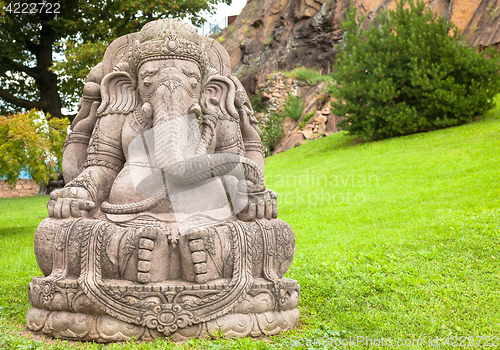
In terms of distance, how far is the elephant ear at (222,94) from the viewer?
333 cm

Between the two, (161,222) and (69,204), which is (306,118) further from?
(69,204)

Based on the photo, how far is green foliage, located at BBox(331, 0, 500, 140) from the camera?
13.1m

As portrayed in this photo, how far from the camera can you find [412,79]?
13.2m

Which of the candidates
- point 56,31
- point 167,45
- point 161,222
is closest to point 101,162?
point 161,222

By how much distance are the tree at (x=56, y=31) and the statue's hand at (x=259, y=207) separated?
27.6ft

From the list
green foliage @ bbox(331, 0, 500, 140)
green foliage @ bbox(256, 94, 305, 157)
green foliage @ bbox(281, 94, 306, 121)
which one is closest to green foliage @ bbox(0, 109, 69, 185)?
green foliage @ bbox(331, 0, 500, 140)

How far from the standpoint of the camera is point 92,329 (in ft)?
8.22

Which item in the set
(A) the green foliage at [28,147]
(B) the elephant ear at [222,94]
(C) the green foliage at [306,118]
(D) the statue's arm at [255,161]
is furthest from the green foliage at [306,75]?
(B) the elephant ear at [222,94]

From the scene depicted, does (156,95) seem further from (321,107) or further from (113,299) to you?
(321,107)

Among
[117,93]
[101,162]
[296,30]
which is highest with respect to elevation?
[296,30]

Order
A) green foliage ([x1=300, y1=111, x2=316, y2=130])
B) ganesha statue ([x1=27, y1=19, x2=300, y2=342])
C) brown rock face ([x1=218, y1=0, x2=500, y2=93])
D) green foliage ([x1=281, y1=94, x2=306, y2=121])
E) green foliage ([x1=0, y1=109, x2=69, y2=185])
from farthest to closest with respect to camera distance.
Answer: green foliage ([x1=281, y1=94, x2=306, y2=121]) < green foliage ([x1=300, y1=111, x2=316, y2=130]) < brown rock face ([x1=218, y1=0, x2=500, y2=93]) < green foliage ([x1=0, y1=109, x2=69, y2=185]) < ganesha statue ([x1=27, y1=19, x2=300, y2=342])

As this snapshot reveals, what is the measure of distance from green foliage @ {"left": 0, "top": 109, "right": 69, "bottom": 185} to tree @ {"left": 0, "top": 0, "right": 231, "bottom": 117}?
3285 mm

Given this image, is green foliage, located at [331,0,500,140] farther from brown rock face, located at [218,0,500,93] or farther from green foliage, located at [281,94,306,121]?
green foliage, located at [281,94,306,121]

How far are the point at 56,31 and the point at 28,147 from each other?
248 inches
